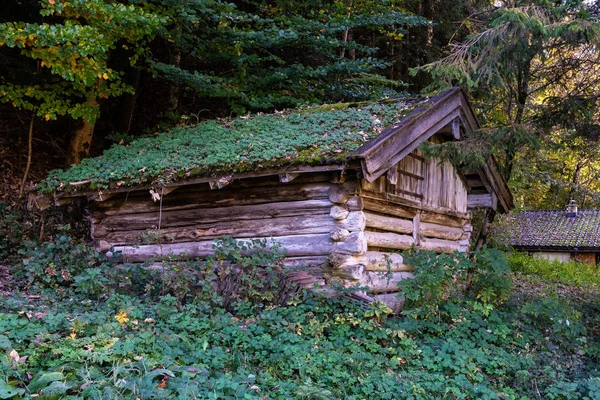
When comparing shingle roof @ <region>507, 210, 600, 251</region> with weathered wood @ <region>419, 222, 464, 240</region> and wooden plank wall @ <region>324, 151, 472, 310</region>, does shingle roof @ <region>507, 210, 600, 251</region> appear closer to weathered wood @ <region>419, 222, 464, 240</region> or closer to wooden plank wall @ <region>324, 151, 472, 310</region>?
weathered wood @ <region>419, 222, 464, 240</region>

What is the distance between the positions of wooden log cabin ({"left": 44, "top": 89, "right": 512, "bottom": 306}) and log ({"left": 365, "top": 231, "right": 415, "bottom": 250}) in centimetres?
3

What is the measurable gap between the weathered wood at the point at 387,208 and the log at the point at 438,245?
0.86m

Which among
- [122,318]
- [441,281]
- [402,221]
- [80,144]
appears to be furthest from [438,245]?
[80,144]

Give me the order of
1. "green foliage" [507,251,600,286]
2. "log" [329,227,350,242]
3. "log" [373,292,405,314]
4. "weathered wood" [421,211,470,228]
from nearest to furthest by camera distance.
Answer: "log" [329,227,350,242], "log" [373,292,405,314], "weathered wood" [421,211,470,228], "green foliage" [507,251,600,286]

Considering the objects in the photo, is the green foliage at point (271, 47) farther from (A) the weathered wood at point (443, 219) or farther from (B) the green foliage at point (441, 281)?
(B) the green foliage at point (441, 281)

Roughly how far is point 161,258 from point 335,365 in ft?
→ 11.2

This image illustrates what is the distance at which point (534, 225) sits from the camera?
96.9ft

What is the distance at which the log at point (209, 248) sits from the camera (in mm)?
7598

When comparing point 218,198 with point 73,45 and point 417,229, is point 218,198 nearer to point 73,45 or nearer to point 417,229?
point 73,45

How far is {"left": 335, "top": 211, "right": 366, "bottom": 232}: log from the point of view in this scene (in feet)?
24.4

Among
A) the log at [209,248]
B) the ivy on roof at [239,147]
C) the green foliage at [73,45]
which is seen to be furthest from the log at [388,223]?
the green foliage at [73,45]

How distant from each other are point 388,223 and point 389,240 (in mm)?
308

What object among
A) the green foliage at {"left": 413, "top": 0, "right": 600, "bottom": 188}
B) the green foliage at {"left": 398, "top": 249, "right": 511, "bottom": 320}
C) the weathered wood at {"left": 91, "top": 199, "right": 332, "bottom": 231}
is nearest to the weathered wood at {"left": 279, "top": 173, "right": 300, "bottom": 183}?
the weathered wood at {"left": 91, "top": 199, "right": 332, "bottom": 231}

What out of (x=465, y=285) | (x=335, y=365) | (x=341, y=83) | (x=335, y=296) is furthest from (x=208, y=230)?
(x=341, y=83)
